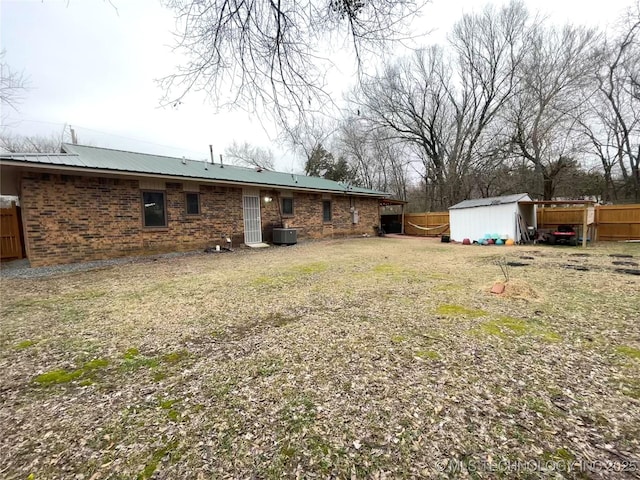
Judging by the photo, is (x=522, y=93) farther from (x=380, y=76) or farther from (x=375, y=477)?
(x=375, y=477)

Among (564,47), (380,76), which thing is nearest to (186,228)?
(380,76)

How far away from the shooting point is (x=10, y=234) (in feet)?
31.3

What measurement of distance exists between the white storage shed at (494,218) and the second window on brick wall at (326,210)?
6394 mm

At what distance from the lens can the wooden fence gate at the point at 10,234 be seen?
9.41 meters

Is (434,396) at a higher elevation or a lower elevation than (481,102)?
lower

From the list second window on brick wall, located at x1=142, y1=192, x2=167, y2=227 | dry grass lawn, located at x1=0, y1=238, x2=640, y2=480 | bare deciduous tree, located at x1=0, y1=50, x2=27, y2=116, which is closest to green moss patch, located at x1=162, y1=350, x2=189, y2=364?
dry grass lawn, located at x1=0, y1=238, x2=640, y2=480

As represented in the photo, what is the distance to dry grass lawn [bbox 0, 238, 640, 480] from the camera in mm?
1506

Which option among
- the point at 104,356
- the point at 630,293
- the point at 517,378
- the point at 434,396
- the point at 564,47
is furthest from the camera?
the point at 564,47

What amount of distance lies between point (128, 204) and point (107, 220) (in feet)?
2.48

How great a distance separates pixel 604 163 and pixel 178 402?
24871 millimetres

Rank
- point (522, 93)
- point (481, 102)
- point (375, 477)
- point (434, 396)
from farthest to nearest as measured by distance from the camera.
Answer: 1. point (481, 102)
2. point (522, 93)
3. point (434, 396)
4. point (375, 477)

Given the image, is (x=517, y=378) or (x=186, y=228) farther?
(x=186, y=228)

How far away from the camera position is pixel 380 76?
3395 millimetres

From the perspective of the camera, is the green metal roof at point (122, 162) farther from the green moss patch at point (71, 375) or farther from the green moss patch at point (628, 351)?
the green moss patch at point (628, 351)
